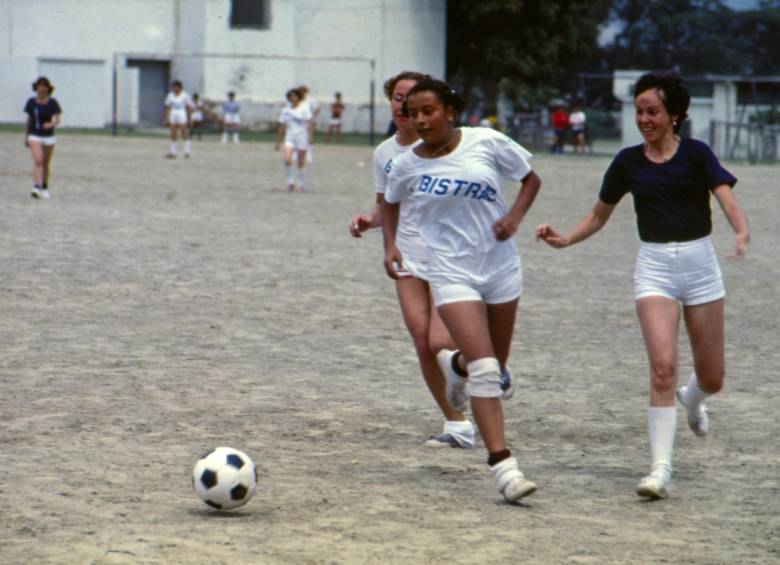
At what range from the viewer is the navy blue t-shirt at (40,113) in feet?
78.9

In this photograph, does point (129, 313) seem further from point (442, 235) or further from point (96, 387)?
point (442, 235)

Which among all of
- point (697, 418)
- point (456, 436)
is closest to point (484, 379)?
point (456, 436)

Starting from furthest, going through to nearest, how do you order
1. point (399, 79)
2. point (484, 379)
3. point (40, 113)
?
point (40, 113) < point (399, 79) < point (484, 379)

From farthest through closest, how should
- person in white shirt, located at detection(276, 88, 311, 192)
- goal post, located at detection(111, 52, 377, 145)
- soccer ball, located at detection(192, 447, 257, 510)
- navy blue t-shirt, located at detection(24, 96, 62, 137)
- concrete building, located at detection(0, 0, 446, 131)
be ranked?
goal post, located at detection(111, 52, 377, 145), concrete building, located at detection(0, 0, 446, 131), person in white shirt, located at detection(276, 88, 311, 192), navy blue t-shirt, located at detection(24, 96, 62, 137), soccer ball, located at detection(192, 447, 257, 510)

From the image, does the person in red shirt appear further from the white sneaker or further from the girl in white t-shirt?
the girl in white t-shirt

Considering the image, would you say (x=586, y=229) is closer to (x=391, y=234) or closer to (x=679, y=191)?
(x=679, y=191)

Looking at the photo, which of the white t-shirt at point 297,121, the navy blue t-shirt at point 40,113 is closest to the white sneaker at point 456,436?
the navy blue t-shirt at point 40,113

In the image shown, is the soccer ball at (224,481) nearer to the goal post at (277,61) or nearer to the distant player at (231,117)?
the distant player at (231,117)

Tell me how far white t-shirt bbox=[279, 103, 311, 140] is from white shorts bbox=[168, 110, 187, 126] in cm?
1220

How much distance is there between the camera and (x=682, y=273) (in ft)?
22.2

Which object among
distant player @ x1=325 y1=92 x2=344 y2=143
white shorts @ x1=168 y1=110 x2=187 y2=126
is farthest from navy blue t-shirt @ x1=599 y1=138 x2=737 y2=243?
distant player @ x1=325 y1=92 x2=344 y2=143

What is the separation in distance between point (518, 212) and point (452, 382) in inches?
37.8

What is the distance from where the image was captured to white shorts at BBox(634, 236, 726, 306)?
6.75 m

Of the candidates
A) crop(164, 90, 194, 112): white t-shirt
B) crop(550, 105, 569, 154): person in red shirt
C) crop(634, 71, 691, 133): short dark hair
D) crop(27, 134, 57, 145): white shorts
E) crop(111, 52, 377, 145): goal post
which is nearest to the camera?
crop(634, 71, 691, 133): short dark hair
